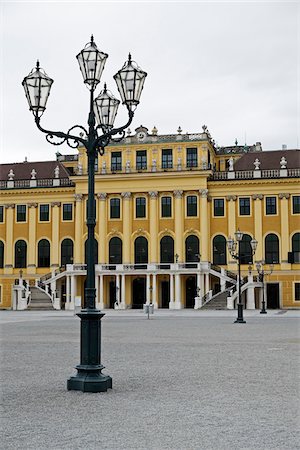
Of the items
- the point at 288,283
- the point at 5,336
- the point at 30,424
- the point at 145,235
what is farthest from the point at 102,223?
the point at 30,424

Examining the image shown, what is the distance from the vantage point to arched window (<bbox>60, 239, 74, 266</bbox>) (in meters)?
68.4

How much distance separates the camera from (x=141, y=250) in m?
66.4

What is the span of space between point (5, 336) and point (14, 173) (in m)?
53.2

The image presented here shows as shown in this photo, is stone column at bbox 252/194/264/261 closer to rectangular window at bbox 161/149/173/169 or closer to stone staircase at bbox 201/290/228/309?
stone staircase at bbox 201/290/228/309

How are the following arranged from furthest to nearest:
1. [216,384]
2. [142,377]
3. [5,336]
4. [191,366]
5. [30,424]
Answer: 1. [5,336]
2. [191,366]
3. [142,377]
4. [216,384]
5. [30,424]

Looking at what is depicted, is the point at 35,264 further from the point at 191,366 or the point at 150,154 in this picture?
the point at 191,366

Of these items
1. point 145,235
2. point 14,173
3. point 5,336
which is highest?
point 14,173

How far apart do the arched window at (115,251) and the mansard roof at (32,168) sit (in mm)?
9610

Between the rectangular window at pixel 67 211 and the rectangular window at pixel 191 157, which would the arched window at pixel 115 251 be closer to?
the rectangular window at pixel 67 211

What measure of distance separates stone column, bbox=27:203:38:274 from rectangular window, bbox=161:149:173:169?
13.9 m

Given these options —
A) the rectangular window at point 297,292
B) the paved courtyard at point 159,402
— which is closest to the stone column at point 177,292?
the rectangular window at point 297,292

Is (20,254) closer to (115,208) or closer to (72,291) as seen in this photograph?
(72,291)

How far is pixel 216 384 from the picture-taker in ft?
35.3

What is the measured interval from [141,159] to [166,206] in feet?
17.2
